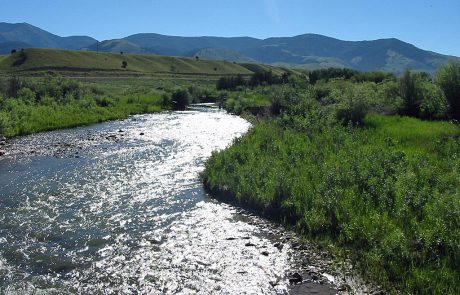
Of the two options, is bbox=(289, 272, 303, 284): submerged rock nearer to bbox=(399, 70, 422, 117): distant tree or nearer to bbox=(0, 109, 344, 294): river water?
bbox=(0, 109, 344, 294): river water

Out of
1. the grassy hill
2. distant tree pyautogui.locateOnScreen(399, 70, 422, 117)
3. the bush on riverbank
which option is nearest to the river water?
the bush on riverbank

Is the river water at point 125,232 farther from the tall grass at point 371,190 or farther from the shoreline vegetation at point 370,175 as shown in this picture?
the shoreline vegetation at point 370,175

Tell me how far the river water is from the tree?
24358 mm

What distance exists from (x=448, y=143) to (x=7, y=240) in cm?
2786

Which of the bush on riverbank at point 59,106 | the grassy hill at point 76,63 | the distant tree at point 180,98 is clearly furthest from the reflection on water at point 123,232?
the grassy hill at point 76,63

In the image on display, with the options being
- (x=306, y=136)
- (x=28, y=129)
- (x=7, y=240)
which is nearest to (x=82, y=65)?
(x=28, y=129)

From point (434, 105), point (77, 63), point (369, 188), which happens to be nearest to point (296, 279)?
point (369, 188)

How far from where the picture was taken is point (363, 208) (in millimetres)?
→ 19266

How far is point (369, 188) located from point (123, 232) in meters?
12.5

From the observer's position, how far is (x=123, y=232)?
19891 mm

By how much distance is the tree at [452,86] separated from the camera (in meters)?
38.6

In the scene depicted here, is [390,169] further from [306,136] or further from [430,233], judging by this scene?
[306,136]

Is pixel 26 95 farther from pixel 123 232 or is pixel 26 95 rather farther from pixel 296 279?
pixel 296 279

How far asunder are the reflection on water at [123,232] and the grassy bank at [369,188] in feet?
7.37
